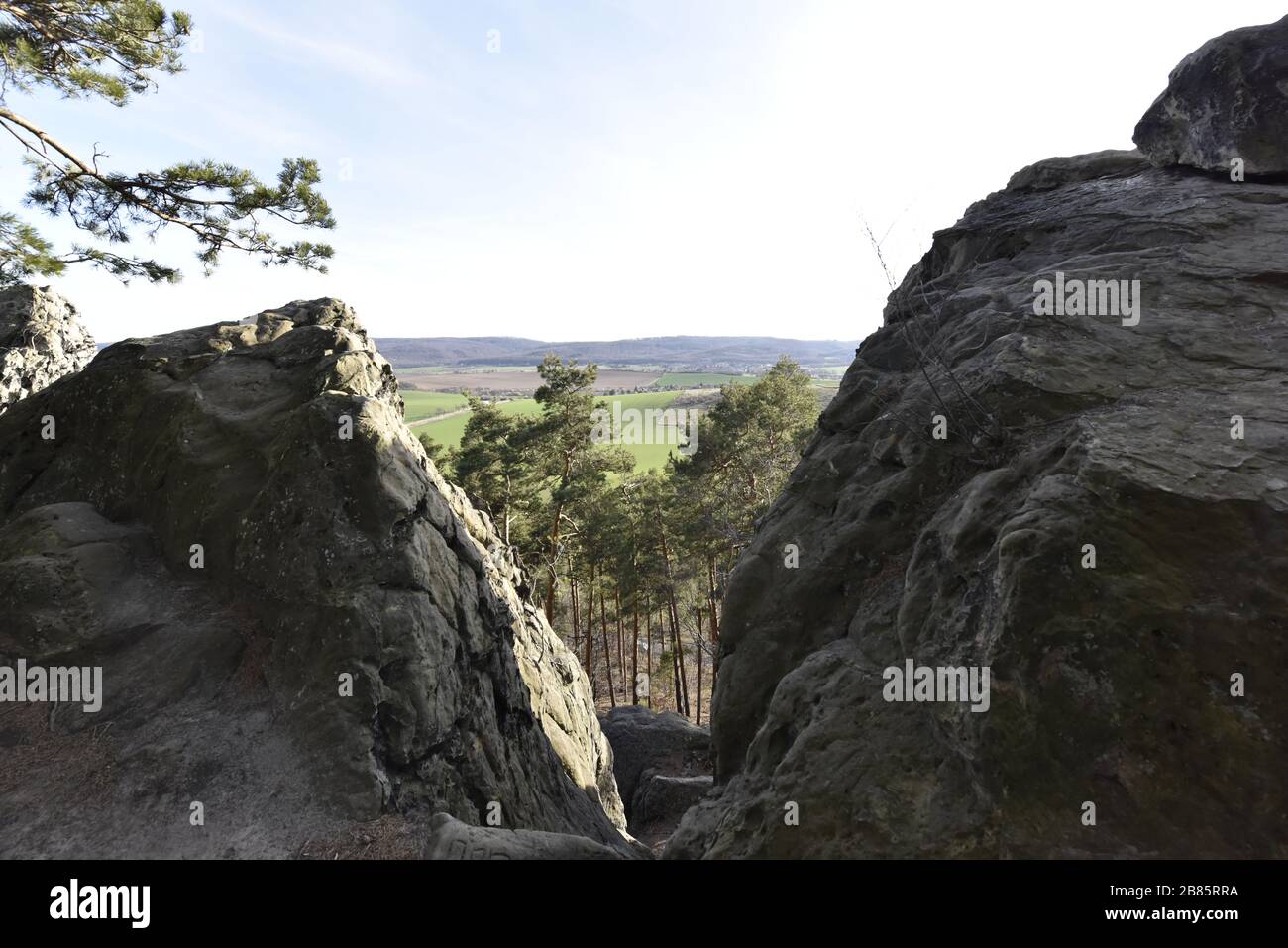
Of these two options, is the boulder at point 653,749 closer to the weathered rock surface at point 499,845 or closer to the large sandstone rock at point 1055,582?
the large sandstone rock at point 1055,582

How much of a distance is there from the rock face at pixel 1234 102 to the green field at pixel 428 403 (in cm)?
12175

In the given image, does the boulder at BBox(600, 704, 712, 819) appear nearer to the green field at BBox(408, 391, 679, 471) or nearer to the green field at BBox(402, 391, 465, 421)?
Result: the green field at BBox(408, 391, 679, 471)

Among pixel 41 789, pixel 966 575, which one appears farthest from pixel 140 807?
pixel 966 575

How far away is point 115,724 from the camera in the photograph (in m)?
9.40

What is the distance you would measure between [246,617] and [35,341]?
1367 centimetres

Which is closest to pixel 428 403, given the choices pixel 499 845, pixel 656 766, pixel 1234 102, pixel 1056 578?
pixel 656 766

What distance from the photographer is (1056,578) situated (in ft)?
17.8

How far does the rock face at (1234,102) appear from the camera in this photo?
9.55 metres

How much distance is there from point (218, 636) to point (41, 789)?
280 cm

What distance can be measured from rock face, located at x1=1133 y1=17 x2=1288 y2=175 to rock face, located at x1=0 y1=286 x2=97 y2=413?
87.9 feet

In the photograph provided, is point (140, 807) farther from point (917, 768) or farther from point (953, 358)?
point (953, 358)

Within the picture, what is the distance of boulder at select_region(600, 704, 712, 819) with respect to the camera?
2331 centimetres

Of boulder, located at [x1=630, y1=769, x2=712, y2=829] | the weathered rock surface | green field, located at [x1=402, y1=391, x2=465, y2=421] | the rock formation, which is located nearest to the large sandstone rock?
the weathered rock surface

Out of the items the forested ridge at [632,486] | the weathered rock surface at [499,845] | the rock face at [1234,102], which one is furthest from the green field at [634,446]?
the weathered rock surface at [499,845]
